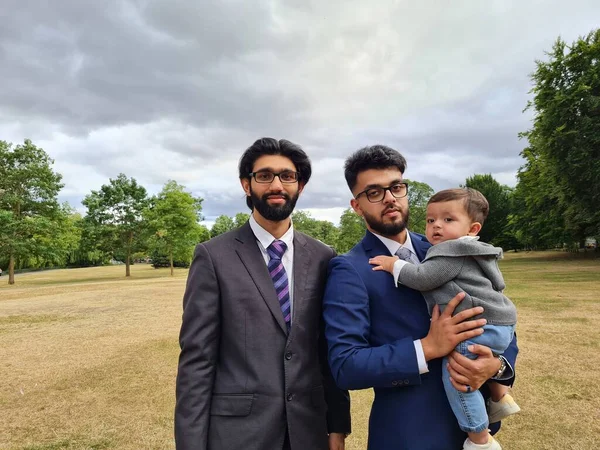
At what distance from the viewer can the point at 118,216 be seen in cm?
4003

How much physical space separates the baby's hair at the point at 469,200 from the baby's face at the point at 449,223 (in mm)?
26

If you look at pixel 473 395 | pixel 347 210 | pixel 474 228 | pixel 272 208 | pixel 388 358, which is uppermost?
pixel 347 210

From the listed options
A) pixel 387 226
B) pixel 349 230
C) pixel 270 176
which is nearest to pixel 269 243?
pixel 270 176

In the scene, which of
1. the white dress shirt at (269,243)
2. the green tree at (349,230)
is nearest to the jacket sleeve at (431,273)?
A: the white dress shirt at (269,243)

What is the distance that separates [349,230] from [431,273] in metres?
47.0

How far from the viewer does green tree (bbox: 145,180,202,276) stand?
3825 cm

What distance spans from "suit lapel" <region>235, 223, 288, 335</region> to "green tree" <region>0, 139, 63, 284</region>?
35.5 meters

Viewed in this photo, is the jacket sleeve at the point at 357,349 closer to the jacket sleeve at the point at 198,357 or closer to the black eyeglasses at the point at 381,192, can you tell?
the black eyeglasses at the point at 381,192

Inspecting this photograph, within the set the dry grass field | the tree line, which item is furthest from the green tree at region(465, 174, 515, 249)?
the dry grass field

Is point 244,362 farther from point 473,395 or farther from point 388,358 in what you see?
point 473,395

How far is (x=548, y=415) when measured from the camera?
4.93 m

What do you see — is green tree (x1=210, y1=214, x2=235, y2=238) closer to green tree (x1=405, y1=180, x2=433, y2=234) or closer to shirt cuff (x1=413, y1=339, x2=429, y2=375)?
green tree (x1=405, y1=180, x2=433, y2=234)

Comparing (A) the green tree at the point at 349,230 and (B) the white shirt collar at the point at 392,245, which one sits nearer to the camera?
(B) the white shirt collar at the point at 392,245

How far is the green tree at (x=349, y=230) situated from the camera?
1855 inches
